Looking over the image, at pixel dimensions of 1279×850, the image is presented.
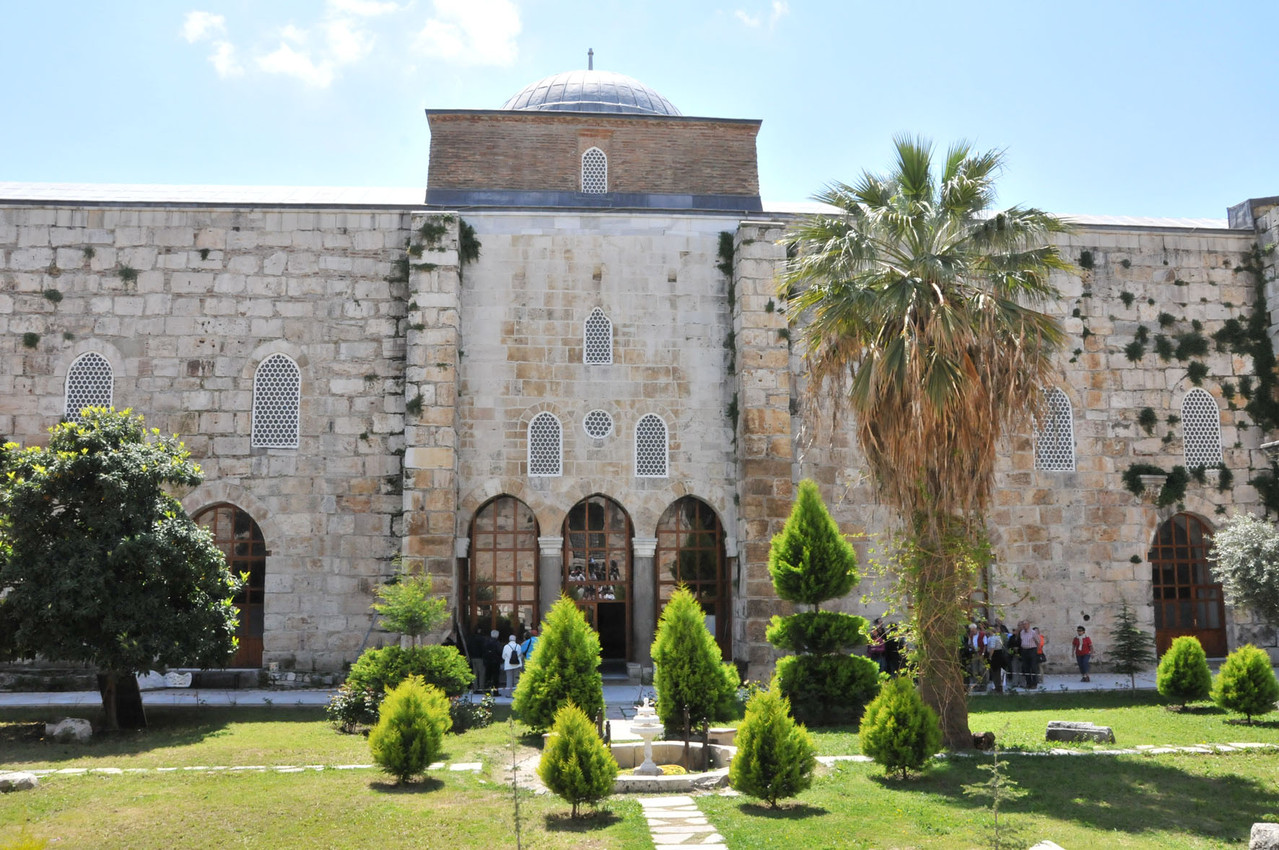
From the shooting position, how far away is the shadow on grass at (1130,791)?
910cm

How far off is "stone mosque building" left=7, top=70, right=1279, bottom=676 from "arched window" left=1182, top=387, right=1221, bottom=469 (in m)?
0.07

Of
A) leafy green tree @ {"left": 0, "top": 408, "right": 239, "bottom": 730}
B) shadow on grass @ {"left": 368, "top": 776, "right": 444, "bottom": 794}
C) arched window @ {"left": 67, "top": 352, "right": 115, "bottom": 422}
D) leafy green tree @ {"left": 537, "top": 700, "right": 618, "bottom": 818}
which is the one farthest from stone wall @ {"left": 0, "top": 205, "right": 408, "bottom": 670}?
leafy green tree @ {"left": 537, "top": 700, "right": 618, "bottom": 818}

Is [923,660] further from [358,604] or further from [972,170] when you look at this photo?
[358,604]

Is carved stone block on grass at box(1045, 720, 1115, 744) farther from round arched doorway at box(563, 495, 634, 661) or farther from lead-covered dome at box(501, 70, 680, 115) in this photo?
lead-covered dome at box(501, 70, 680, 115)

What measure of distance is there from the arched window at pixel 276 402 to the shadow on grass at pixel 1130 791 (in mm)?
12274

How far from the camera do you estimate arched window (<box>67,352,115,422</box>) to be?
18.3 m

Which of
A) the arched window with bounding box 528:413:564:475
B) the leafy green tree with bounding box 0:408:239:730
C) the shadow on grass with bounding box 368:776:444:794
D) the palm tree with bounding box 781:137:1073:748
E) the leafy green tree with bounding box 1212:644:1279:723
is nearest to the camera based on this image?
the shadow on grass with bounding box 368:776:444:794

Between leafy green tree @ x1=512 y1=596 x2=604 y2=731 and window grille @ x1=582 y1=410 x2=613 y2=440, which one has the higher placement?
window grille @ x1=582 y1=410 x2=613 y2=440

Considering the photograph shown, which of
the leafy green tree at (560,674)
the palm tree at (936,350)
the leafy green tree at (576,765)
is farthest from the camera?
the leafy green tree at (560,674)

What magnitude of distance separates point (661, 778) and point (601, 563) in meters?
8.78

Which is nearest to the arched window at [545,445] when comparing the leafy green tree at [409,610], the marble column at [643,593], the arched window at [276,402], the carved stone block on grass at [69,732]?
the marble column at [643,593]

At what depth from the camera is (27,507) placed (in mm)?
13430

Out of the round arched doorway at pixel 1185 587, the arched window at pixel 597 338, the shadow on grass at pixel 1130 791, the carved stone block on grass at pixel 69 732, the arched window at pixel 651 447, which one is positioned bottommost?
the shadow on grass at pixel 1130 791

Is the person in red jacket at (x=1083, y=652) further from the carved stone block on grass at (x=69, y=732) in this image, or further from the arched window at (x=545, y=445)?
the carved stone block on grass at (x=69, y=732)
